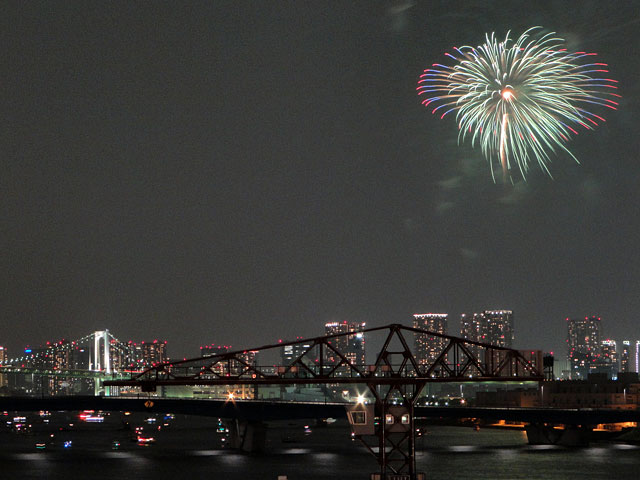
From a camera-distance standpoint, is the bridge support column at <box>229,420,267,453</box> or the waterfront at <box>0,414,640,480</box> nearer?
the waterfront at <box>0,414,640,480</box>

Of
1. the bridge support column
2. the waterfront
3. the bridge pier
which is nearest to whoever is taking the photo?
the waterfront

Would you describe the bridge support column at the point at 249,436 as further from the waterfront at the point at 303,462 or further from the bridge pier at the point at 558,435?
the bridge pier at the point at 558,435

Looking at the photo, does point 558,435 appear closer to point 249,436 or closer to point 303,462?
point 249,436

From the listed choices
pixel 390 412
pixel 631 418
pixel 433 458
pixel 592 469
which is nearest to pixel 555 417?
pixel 631 418

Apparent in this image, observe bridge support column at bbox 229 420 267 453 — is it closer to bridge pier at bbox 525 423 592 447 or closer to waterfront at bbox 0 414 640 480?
waterfront at bbox 0 414 640 480

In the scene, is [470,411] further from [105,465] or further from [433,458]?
[105,465]

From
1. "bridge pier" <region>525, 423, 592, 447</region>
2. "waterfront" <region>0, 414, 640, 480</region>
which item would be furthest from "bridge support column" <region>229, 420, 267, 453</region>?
"bridge pier" <region>525, 423, 592, 447</region>

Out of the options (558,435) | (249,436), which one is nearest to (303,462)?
(249,436)
